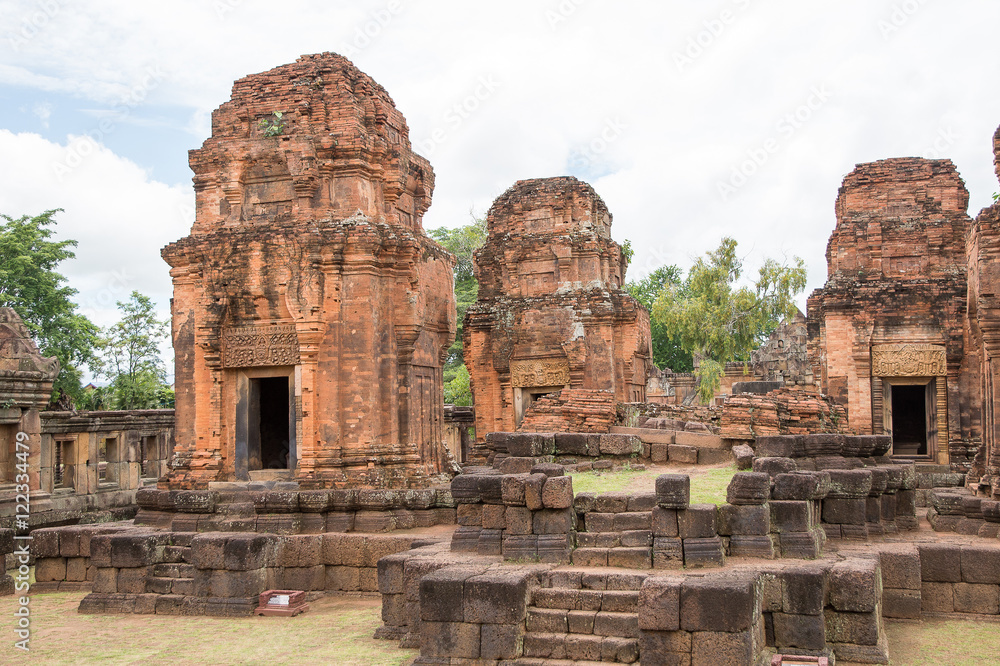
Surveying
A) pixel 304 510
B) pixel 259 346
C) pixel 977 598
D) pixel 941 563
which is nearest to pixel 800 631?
pixel 941 563

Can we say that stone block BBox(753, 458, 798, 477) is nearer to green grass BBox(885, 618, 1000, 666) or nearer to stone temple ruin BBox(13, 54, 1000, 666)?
stone temple ruin BBox(13, 54, 1000, 666)

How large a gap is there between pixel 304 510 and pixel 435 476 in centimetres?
186

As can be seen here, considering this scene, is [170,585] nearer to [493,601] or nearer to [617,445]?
[493,601]

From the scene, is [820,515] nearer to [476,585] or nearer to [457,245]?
[476,585]

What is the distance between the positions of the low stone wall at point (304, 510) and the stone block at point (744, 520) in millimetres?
4343

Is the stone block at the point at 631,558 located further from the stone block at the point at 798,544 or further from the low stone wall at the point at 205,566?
the low stone wall at the point at 205,566

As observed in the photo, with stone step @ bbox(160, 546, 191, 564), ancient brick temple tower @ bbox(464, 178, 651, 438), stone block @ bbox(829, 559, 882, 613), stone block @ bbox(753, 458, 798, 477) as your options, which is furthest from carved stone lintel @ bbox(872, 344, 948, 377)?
stone step @ bbox(160, 546, 191, 564)

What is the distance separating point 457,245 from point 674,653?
31.4m

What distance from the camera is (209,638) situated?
8.85 metres

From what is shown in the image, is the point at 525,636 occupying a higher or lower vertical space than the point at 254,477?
lower

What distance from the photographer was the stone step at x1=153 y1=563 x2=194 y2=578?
403 inches

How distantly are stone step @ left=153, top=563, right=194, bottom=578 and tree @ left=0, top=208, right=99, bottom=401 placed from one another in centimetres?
1490

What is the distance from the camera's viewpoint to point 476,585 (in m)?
7.45

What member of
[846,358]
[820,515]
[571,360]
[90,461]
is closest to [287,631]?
[820,515]
